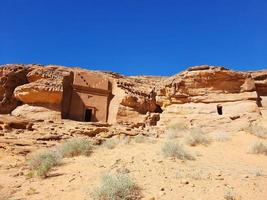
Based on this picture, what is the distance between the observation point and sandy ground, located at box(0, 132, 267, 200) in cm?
655

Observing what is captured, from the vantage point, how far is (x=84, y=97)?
21.3 metres

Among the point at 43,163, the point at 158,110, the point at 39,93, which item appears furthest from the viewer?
the point at 158,110

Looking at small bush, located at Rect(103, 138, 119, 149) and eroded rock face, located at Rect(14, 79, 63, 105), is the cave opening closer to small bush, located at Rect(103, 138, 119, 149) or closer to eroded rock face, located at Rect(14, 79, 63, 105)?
eroded rock face, located at Rect(14, 79, 63, 105)

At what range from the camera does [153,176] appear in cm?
770

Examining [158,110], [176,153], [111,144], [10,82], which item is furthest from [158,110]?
[176,153]

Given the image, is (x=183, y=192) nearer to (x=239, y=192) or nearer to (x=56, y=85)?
(x=239, y=192)

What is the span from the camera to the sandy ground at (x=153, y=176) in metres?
6.55

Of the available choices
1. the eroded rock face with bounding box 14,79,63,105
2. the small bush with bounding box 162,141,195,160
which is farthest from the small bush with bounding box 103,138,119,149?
the eroded rock face with bounding box 14,79,63,105

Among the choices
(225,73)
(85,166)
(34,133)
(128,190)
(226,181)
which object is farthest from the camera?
(225,73)

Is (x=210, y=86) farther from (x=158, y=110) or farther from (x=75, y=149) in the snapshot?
(x=75, y=149)

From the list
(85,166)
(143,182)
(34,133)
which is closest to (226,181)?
(143,182)

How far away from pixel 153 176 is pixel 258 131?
9.74 metres

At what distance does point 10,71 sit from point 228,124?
50.7 feet

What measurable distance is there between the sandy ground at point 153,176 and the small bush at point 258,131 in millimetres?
3563
